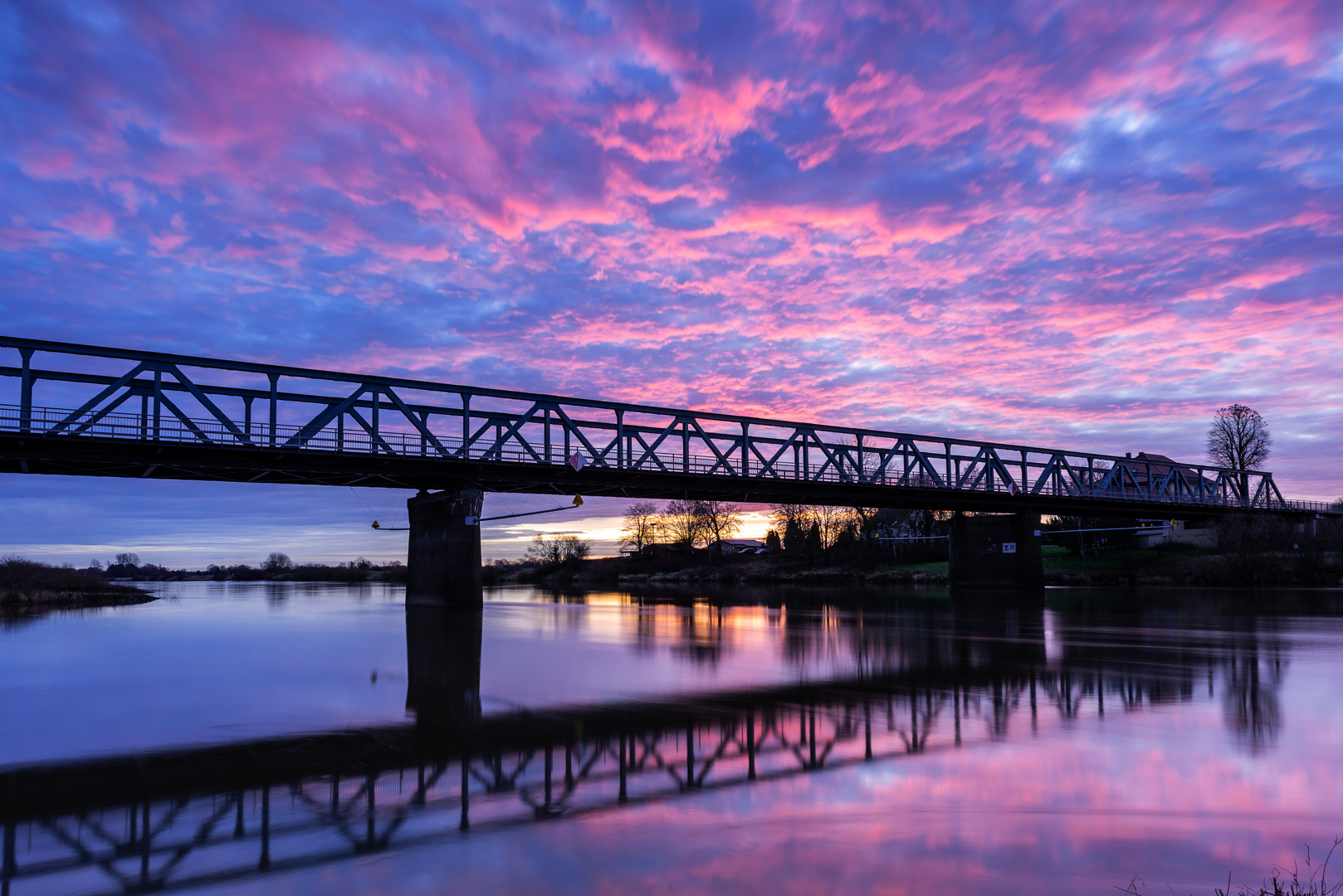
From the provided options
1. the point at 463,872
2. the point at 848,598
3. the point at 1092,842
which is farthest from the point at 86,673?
the point at 848,598

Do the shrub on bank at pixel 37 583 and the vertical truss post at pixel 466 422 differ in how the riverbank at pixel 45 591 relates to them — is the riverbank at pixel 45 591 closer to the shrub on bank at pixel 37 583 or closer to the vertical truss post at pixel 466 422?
the shrub on bank at pixel 37 583

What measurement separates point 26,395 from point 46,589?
94.7ft

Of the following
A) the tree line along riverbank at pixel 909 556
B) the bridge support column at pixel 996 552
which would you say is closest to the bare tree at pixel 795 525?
the tree line along riverbank at pixel 909 556

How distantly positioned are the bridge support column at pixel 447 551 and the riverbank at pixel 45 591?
2165cm

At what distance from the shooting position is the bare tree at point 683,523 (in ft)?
423

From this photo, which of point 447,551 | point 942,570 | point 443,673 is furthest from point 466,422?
point 942,570

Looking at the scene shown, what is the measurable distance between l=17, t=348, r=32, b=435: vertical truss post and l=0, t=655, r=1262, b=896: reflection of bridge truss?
3338 centimetres

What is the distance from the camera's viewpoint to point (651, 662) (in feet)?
69.9

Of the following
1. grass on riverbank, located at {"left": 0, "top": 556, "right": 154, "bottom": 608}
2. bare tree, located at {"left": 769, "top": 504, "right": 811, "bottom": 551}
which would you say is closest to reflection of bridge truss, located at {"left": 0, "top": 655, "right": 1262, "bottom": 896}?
grass on riverbank, located at {"left": 0, "top": 556, "right": 154, "bottom": 608}

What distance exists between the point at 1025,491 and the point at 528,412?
5175 cm

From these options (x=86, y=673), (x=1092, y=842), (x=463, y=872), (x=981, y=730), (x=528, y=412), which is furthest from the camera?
(x=528, y=412)

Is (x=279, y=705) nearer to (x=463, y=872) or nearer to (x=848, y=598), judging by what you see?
(x=463, y=872)

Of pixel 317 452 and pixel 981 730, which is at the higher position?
pixel 317 452

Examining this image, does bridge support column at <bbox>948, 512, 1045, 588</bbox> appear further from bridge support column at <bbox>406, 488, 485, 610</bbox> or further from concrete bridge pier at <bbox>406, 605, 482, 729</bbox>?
concrete bridge pier at <bbox>406, 605, 482, 729</bbox>
